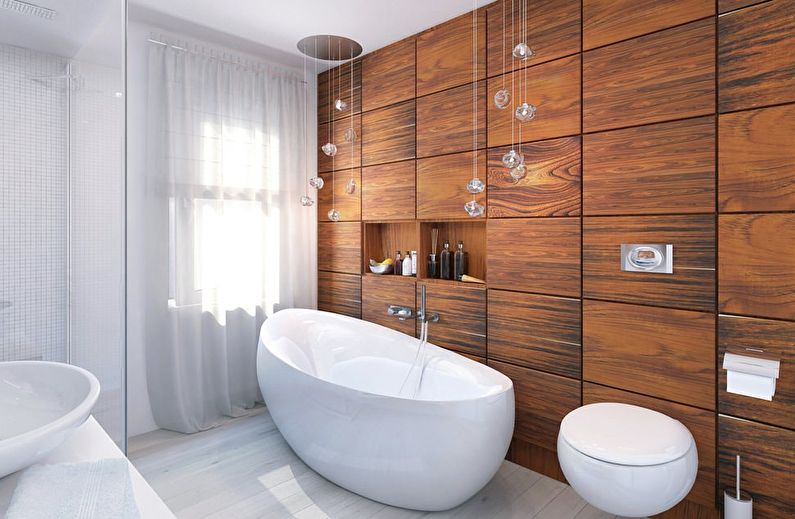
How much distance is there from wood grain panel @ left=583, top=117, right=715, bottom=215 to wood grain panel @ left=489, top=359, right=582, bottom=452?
0.94 m

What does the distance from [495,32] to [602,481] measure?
2.40 meters

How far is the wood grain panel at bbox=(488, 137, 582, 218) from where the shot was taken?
240 cm

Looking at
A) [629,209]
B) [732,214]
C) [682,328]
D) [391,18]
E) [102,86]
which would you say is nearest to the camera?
[102,86]

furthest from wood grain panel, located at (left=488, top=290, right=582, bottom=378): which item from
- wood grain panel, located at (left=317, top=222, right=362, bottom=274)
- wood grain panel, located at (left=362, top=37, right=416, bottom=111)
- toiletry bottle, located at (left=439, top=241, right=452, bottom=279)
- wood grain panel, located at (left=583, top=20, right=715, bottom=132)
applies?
wood grain panel, located at (left=362, top=37, right=416, bottom=111)

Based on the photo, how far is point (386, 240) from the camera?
12.0 ft

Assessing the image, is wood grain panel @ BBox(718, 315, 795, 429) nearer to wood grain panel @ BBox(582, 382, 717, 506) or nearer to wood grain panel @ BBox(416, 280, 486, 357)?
wood grain panel @ BBox(582, 382, 717, 506)

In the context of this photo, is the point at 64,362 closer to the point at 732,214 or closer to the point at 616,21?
the point at 732,214

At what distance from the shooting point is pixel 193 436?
3053mm

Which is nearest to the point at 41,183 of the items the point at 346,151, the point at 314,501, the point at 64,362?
the point at 64,362

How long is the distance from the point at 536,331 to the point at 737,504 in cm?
110

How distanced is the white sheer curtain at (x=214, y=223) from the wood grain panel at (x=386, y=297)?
65cm

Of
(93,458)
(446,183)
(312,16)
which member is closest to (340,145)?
(312,16)

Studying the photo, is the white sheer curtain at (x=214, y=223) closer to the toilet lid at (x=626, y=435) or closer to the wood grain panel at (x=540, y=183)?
the wood grain panel at (x=540, y=183)

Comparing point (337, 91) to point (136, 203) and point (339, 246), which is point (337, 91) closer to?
point (339, 246)
